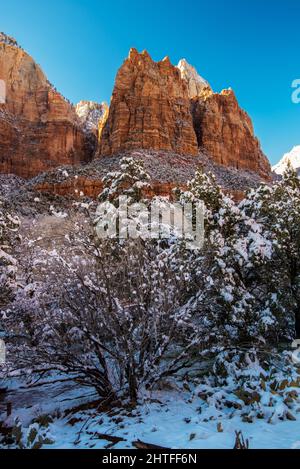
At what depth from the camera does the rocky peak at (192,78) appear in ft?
427

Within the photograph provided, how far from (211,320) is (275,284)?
1843mm

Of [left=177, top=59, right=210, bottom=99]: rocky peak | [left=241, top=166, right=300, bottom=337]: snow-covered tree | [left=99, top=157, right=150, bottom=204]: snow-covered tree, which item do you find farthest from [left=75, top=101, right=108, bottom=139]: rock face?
[left=241, top=166, right=300, bottom=337]: snow-covered tree

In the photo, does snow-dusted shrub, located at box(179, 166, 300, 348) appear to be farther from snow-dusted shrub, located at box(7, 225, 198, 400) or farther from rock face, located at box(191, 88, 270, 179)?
rock face, located at box(191, 88, 270, 179)

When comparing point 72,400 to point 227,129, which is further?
point 227,129

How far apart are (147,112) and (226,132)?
74.0 ft

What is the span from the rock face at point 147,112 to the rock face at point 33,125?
39.5ft

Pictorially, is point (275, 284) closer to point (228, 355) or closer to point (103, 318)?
point (228, 355)

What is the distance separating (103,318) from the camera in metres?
6.99

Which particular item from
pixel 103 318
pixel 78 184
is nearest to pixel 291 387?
pixel 103 318

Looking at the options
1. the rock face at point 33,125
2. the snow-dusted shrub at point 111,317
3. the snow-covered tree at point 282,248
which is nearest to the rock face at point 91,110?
the rock face at point 33,125

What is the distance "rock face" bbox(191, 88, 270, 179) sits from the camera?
251 ft

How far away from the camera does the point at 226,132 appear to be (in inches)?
3214

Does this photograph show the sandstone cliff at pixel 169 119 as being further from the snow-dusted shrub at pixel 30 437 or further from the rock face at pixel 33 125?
the snow-dusted shrub at pixel 30 437

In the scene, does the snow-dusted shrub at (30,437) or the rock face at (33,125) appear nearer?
the snow-dusted shrub at (30,437)
